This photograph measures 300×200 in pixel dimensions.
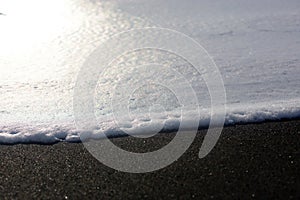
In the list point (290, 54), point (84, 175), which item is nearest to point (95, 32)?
point (290, 54)

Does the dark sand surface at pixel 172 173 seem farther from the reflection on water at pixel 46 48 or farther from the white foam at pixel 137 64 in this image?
the reflection on water at pixel 46 48

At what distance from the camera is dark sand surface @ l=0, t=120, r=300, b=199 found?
2268mm

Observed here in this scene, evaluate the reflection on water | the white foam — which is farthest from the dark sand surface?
the reflection on water

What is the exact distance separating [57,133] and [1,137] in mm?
371

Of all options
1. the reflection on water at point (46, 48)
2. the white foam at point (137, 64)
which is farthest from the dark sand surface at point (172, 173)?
the reflection on water at point (46, 48)

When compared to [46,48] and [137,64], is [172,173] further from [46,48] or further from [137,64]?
[46,48]

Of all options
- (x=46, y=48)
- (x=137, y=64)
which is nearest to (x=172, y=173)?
(x=137, y=64)

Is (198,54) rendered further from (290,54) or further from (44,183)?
(44,183)

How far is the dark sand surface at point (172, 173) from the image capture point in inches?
89.3

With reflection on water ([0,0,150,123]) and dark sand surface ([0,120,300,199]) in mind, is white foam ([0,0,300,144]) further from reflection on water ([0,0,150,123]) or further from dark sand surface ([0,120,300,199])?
dark sand surface ([0,120,300,199])

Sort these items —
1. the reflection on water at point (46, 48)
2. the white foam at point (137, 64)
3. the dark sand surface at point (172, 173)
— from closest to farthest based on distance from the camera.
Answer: the dark sand surface at point (172, 173), the white foam at point (137, 64), the reflection on water at point (46, 48)

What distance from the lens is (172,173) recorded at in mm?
2447

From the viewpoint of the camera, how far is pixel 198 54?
17.1 ft

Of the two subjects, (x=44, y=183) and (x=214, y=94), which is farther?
(x=214, y=94)
